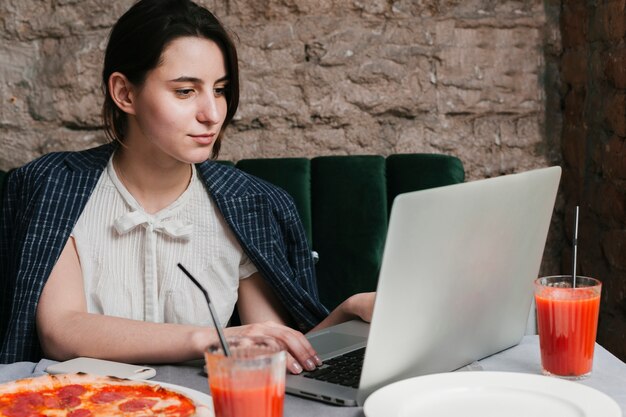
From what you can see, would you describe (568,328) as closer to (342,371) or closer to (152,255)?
(342,371)

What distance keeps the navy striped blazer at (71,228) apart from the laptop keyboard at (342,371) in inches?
22.1

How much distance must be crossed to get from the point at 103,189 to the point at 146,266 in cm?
18

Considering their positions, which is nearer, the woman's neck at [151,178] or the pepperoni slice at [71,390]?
the pepperoni slice at [71,390]

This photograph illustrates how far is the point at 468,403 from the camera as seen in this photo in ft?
2.98

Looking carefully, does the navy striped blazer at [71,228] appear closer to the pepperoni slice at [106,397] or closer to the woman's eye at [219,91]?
the woman's eye at [219,91]

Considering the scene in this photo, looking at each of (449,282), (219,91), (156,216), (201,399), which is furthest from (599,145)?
(201,399)

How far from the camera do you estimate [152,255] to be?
1597 millimetres

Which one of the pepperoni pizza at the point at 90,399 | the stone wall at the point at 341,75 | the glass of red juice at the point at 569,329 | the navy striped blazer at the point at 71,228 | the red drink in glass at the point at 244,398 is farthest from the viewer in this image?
the stone wall at the point at 341,75

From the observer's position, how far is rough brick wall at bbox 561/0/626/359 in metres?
1.98

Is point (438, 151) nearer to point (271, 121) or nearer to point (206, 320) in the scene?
point (271, 121)

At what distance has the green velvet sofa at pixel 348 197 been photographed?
192 cm

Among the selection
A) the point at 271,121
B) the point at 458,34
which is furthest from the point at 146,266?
the point at 458,34

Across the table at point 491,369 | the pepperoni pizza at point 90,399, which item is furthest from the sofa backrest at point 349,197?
the pepperoni pizza at point 90,399

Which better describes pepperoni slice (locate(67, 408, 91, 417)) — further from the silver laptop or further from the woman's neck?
the woman's neck
